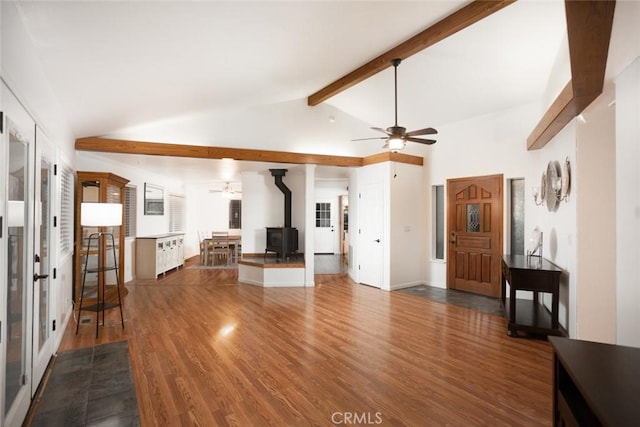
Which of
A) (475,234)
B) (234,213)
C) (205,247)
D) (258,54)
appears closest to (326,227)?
(234,213)

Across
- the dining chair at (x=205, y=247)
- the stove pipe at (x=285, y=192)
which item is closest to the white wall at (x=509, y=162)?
the stove pipe at (x=285, y=192)

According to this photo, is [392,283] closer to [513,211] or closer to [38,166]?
[513,211]

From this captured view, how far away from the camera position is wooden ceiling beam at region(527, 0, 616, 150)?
1541mm

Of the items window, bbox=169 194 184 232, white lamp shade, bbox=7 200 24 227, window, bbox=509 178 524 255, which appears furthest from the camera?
window, bbox=169 194 184 232

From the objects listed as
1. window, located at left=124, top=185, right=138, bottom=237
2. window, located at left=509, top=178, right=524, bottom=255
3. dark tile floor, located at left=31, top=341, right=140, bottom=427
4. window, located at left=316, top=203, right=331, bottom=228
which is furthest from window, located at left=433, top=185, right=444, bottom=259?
window, located at left=124, top=185, right=138, bottom=237

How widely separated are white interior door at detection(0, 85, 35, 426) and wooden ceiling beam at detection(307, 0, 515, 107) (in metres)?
3.53

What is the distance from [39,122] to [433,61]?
14.0 feet

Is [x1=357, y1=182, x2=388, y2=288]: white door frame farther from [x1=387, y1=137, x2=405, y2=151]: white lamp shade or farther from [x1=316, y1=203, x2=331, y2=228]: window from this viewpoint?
[x1=316, y1=203, x2=331, y2=228]: window

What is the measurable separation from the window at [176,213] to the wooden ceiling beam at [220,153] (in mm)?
3599

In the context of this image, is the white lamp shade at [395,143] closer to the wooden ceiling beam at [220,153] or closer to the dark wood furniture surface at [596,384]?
the wooden ceiling beam at [220,153]

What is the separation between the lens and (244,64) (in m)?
3.16

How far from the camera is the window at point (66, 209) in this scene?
143 inches

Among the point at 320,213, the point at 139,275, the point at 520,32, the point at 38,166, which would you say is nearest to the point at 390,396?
the point at 38,166

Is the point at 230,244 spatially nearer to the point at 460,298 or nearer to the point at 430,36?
the point at 460,298
